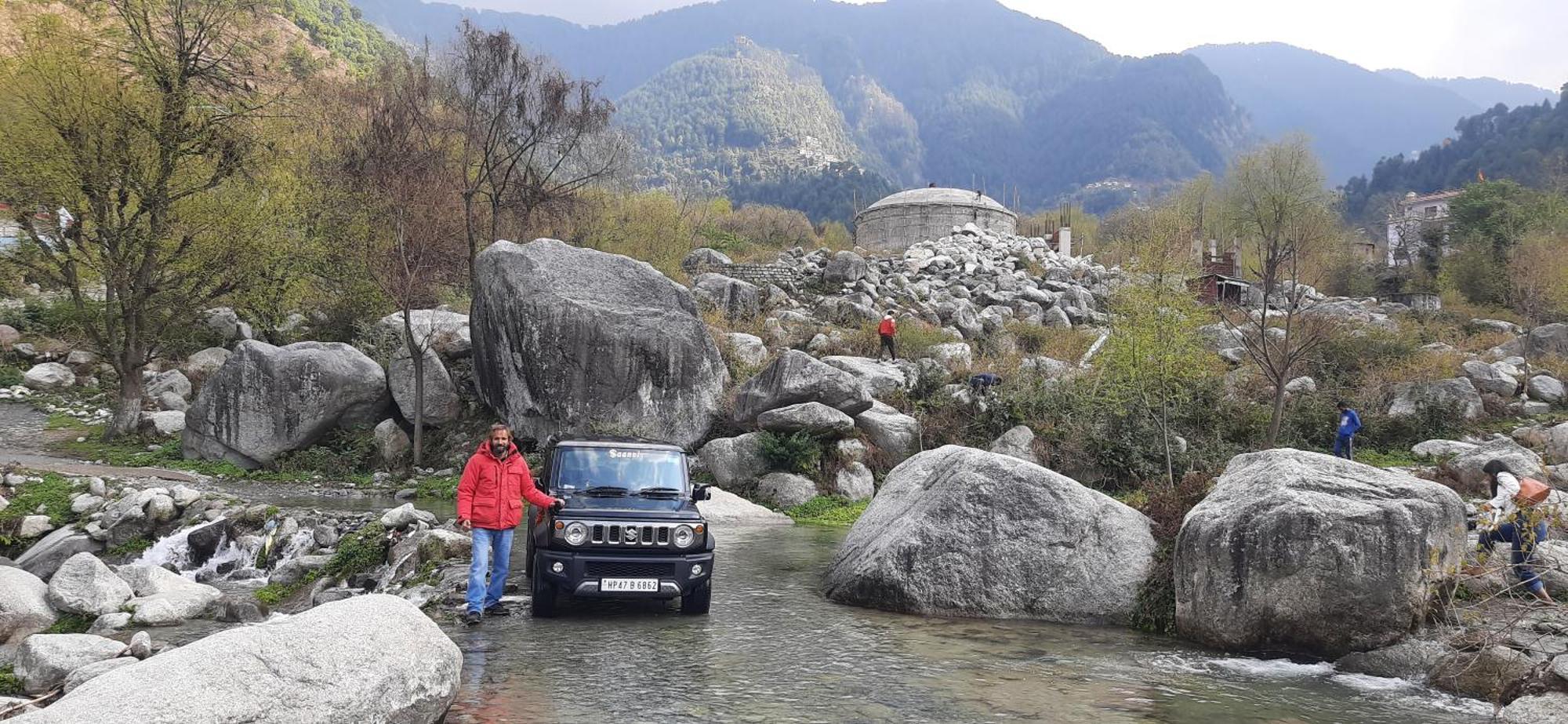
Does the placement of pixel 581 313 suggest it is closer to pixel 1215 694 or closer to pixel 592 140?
pixel 592 140

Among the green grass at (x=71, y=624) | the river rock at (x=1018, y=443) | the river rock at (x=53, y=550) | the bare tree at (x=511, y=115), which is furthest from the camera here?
the bare tree at (x=511, y=115)

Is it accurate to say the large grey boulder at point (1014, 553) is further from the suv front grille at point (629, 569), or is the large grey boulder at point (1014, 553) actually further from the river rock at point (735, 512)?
the river rock at point (735, 512)

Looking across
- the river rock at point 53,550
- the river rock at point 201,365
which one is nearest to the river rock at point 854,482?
the river rock at point 53,550

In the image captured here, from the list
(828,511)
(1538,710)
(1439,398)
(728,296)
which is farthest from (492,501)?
(1439,398)

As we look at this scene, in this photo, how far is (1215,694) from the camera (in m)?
7.79

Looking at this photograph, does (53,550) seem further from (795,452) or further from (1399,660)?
(1399,660)

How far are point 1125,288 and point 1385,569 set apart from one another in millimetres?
11949

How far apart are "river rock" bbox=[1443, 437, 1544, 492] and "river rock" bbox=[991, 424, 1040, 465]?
30.9ft

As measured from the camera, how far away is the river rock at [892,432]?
24391mm

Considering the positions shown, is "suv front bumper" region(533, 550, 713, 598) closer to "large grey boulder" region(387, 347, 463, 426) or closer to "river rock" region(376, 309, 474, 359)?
"large grey boulder" region(387, 347, 463, 426)

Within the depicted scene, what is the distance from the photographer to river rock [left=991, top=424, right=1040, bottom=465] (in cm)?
2372

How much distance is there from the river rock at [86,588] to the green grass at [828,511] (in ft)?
44.5

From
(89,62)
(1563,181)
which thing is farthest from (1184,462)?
(1563,181)

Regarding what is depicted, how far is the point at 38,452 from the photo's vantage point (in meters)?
22.4
